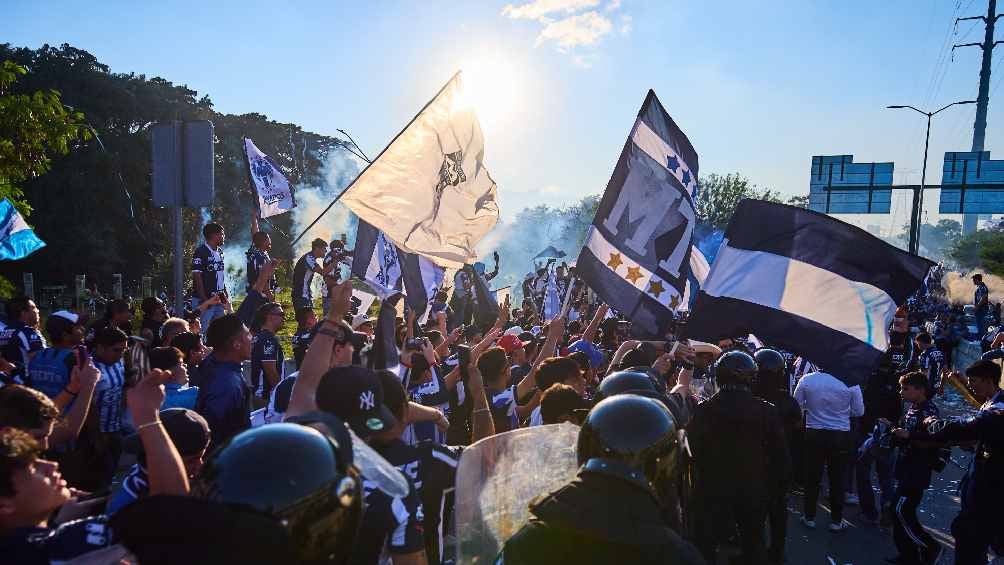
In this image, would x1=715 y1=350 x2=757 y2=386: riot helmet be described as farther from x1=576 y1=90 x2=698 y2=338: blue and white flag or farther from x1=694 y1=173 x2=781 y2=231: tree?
x1=694 y1=173 x2=781 y2=231: tree

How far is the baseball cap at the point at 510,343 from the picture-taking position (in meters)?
7.75

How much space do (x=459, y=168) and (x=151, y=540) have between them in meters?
5.43

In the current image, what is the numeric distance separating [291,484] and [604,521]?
0.86 meters

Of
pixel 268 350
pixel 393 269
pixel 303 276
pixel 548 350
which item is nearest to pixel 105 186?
pixel 303 276

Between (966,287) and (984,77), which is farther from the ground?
(984,77)

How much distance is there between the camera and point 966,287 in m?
55.3

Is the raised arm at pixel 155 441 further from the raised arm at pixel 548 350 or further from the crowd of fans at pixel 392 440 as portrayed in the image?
the raised arm at pixel 548 350

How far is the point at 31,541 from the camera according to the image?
200cm

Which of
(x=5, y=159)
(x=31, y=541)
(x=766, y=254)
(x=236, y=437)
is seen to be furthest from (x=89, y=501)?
(x=5, y=159)

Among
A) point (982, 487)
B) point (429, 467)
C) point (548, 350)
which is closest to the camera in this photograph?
point (429, 467)

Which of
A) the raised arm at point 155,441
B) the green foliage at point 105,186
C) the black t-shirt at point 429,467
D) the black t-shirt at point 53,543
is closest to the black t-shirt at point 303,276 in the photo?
the black t-shirt at point 429,467

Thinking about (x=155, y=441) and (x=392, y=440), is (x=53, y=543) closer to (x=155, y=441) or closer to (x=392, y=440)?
(x=155, y=441)

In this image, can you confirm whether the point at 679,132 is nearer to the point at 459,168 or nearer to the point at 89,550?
the point at 459,168

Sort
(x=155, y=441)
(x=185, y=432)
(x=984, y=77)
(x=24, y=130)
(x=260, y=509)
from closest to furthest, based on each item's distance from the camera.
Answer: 1. (x=260, y=509)
2. (x=155, y=441)
3. (x=185, y=432)
4. (x=24, y=130)
5. (x=984, y=77)
